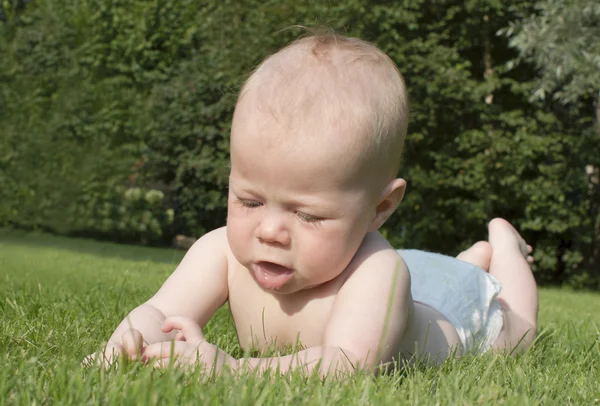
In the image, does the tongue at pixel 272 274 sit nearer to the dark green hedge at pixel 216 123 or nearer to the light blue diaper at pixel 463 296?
the light blue diaper at pixel 463 296

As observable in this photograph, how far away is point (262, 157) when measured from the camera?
2.13 m

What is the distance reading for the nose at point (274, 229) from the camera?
214 cm

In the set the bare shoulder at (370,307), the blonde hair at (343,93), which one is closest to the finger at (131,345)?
the bare shoulder at (370,307)

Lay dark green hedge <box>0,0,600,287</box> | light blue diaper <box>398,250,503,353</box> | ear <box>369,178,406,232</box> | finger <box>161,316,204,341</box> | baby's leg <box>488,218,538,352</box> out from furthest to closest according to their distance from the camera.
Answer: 1. dark green hedge <box>0,0,600,287</box>
2. baby's leg <box>488,218,538,352</box>
3. light blue diaper <box>398,250,503,353</box>
4. ear <box>369,178,406,232</box>
5. finger <box>161,316,204,341</box>

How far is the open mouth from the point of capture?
2.23 m

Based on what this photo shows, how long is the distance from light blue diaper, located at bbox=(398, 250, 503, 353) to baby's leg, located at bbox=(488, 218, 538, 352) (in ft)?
0.33

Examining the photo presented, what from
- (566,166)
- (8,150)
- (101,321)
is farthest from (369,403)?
(8,150)

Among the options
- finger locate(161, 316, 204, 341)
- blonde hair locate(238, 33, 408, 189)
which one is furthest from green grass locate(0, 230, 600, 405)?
blonde hair locate(238, 33, 408, 189)

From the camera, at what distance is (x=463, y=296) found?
3.18m

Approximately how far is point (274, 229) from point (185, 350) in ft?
1.41

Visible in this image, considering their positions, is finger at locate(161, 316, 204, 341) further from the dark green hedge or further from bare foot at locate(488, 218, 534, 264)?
the dark green hedge

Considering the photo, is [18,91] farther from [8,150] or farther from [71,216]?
[71,216]

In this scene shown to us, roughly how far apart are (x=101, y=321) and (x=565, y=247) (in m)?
13.8

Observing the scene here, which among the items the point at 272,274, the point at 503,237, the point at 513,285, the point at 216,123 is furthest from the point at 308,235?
the point at 216,123
